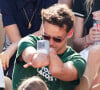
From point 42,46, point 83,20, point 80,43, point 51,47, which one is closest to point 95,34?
point 80,43

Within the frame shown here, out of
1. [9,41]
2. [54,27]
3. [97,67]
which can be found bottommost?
[9,41]

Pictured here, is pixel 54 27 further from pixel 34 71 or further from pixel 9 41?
pixel 9 41

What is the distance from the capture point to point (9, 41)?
3.21 m

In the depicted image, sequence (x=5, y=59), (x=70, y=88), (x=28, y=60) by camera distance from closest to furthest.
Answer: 1. (x=28, y=60)
2. (x=70, y=88)
3. (x=5, y=59)

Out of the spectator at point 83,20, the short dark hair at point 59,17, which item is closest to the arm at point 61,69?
the short dark hair at point 59,17

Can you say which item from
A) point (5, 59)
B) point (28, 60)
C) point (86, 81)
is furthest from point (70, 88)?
point (5, 59)

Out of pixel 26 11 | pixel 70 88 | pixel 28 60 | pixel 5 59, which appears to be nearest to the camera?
pixel 28 60

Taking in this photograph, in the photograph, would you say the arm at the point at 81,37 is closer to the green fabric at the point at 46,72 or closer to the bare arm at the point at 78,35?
the bare arm at the point at 78,35

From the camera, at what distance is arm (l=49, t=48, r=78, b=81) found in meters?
2.05

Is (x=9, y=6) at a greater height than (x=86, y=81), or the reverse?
(x=9, y=6)

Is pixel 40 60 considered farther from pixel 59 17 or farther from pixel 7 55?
pixel 7 55

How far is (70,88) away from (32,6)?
103cm

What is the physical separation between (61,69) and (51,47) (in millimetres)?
227

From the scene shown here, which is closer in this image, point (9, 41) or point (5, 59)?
point (5, 59)
